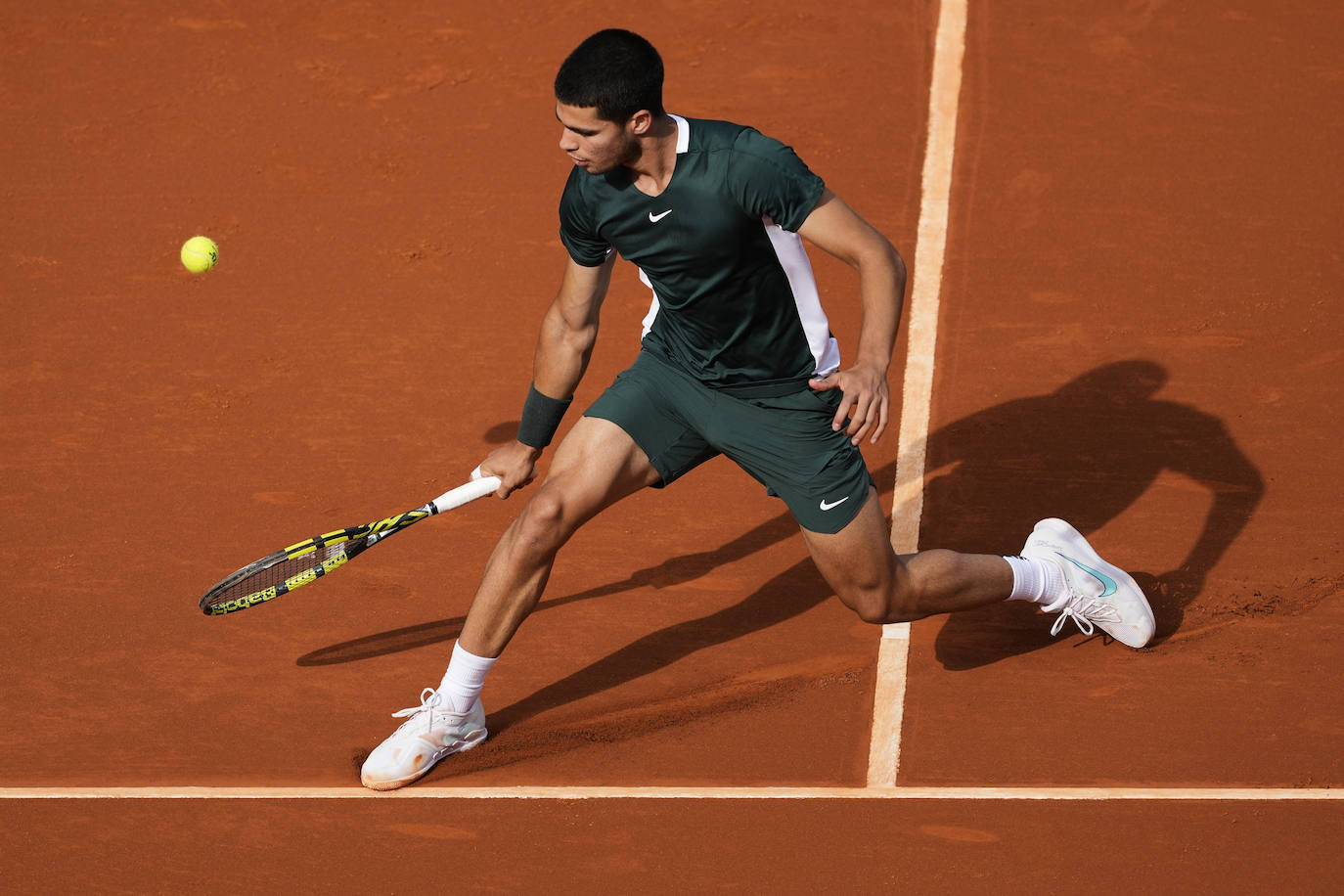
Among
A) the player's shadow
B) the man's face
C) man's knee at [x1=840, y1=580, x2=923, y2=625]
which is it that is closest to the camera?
the man's face

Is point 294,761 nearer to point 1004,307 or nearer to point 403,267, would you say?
point 403,267

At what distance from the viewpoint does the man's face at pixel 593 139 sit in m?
4.61

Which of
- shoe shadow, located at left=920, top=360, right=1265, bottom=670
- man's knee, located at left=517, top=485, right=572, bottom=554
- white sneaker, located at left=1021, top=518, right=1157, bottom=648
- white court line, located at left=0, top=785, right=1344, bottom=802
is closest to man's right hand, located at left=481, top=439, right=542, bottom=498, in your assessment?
man's knee, located at left=517, top=485, right=572, bottom=554

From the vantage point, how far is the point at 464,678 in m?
5.26

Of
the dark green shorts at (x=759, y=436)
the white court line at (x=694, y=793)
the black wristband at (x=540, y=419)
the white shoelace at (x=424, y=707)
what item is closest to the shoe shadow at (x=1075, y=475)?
the white court line at (x=694, y=793)

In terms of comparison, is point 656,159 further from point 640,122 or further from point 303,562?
point 303,562

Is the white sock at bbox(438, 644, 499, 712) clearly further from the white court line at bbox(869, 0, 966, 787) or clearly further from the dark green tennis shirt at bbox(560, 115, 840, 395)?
the white court line at bbox(869, 0, 966, 787)

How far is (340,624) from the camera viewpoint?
6.00 meters

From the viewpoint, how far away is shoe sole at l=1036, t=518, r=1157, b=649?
5617 millimetres

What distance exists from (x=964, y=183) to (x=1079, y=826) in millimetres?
4323

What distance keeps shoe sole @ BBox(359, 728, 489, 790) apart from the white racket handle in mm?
819

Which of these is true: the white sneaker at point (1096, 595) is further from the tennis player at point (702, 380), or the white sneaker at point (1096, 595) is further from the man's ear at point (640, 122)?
the man's ear at point (640, 122)

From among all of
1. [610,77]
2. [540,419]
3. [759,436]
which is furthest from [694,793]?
[610,77]

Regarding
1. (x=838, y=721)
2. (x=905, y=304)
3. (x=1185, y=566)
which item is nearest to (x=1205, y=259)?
(x=905, y=304)
